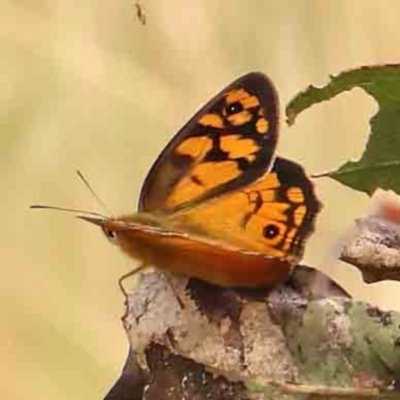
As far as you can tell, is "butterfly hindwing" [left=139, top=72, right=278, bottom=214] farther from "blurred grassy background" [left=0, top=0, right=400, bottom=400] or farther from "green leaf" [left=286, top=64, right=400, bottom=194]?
"blurred grassy background" [left=0, top=0, right=400, bottom=400]

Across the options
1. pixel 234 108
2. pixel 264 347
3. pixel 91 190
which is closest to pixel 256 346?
pixel 264 347

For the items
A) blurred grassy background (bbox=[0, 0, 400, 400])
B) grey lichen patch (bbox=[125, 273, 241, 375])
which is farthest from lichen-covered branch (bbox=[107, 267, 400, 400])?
blurred grassy background (bbox=[0, 0, 400, 400])

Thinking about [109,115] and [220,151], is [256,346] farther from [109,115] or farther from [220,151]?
[109,115]

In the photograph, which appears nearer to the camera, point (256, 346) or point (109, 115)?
point (256, 346)

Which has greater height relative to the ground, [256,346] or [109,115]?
[109,115]

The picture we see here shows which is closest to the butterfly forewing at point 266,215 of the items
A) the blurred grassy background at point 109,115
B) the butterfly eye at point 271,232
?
the butterfly eye at point 271,232

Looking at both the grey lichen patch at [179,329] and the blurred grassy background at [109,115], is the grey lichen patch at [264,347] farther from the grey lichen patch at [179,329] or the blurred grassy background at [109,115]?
the blurred grassy background at [109,115]

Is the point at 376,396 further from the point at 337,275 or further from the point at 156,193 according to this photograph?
the point at 337,275

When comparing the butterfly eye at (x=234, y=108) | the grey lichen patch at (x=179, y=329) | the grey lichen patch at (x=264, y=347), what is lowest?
the grey lichen patch at (x=264, y=347)
